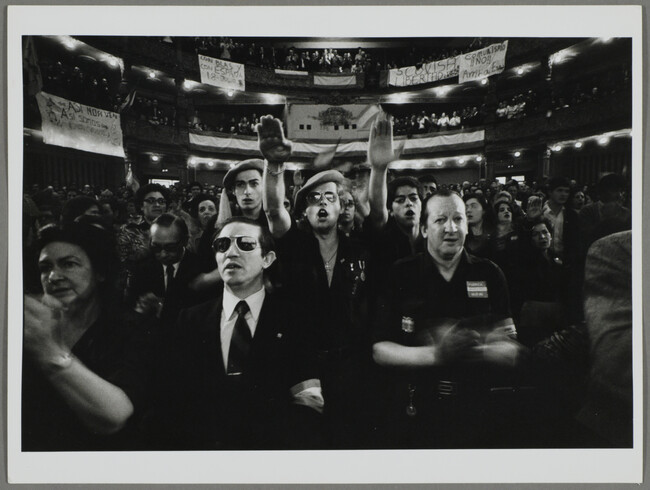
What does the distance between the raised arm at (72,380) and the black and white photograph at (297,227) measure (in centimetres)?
1

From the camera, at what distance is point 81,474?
277 cm

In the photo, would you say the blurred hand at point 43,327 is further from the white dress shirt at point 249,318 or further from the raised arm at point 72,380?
the white dress shirt at point 249,318

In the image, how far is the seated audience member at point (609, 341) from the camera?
9.28ft

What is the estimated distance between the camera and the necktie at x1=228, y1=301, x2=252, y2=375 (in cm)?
272

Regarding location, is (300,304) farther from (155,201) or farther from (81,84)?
(81,84)

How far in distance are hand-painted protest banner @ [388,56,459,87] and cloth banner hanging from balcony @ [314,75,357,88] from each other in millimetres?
218

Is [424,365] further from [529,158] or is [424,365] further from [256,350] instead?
[529,158]

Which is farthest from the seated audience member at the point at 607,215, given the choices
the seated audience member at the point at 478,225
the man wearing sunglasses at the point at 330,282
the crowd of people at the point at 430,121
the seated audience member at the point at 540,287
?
the man wearing sunglasses at the point at 330,282

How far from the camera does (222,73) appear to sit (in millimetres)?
2713

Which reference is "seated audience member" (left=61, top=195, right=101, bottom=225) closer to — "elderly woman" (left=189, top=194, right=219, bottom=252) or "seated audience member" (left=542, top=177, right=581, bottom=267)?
"elderly woman" (left=189, top=194, right=219, bottom=252)

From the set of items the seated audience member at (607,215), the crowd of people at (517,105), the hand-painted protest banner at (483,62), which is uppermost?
the hand-painted protest banner at (483,62)

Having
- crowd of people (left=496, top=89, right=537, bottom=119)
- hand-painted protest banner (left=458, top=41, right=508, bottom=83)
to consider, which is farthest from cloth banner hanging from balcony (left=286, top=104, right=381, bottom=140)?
crowd of people (left=496, top=89, right=537, bottom=119)

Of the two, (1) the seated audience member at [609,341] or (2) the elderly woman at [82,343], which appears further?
(1) the seated audience member at [609,341]

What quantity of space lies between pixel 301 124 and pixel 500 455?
6.10ft
